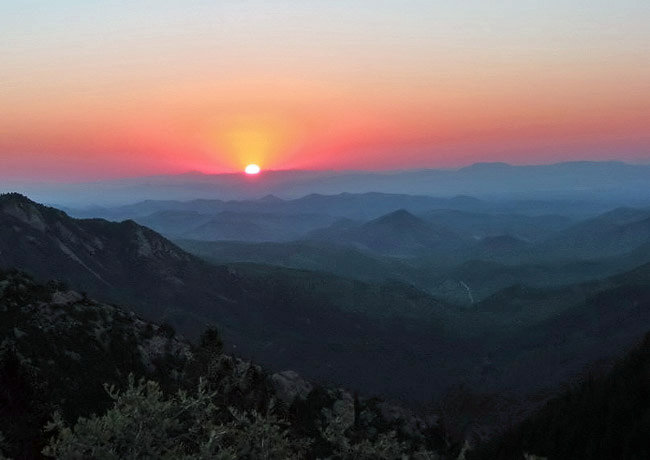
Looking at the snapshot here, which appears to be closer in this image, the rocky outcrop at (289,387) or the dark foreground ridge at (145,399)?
the dark foreground ridge at (145,399)

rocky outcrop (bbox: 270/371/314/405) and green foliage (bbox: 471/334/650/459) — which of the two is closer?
green foliage (bbox: 471/334/650/459)

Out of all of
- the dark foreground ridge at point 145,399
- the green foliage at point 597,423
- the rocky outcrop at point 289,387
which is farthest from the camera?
the rocky outcrop at point 289,387

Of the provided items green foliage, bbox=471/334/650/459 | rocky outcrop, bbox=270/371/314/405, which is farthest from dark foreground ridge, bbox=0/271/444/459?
green foliage, bbox=471/334/650/459

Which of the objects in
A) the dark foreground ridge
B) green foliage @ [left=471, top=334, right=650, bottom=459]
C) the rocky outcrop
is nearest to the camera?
the dark foreground ridge

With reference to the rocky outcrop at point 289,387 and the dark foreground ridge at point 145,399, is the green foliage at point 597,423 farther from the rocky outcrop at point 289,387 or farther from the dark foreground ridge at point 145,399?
the rocky outcrop at point 289,387

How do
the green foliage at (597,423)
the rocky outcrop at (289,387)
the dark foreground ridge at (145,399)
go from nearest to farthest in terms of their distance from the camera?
the dark foreground ridge at (145,399) < the green foliage at (597,423) < the rocky outcrop at (289,387)

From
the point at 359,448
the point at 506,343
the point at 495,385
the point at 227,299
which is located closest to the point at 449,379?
the point at 495,385

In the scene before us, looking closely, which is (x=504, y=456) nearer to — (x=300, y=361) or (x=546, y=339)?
(x=300, y=361)

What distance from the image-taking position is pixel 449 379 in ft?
422

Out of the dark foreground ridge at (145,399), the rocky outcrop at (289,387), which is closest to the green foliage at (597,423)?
the dark foreground ridge at (145,399)

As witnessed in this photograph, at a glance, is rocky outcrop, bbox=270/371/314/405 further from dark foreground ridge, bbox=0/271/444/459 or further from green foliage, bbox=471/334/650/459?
green foliage, bbox=471/334/650/459

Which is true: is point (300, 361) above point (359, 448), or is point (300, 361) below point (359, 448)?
below

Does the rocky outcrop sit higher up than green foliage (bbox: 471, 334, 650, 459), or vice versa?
green foliage (bbox: 471, 334, 650, 459)

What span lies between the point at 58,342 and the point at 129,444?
3603 cm
